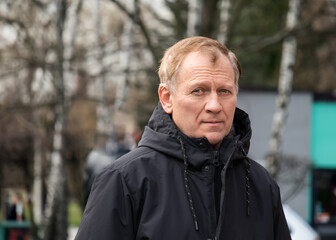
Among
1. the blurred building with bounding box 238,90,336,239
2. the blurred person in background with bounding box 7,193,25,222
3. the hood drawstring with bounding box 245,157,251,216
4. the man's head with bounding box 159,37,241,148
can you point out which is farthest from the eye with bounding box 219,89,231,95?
the blurred person in background with bounding box 7,193,25,222

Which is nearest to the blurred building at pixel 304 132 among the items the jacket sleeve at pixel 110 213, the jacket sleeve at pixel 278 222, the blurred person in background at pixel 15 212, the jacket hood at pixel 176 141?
the blurred person in background at pixel 15 212

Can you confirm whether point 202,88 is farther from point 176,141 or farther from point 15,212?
point 15,212

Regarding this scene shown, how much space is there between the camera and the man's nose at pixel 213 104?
2.57 meters

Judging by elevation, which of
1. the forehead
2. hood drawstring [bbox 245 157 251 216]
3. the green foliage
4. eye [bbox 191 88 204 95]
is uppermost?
the forehead

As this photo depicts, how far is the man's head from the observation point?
8.51ft

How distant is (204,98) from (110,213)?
50cm

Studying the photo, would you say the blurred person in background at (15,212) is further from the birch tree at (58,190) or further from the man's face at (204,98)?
the man's face at (204,98)

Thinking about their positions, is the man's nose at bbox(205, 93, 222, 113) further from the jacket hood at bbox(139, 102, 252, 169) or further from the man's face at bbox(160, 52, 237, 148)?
the jacket hood at bbox(139, 102, 252, 169)

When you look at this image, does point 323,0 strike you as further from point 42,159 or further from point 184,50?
point 42,159

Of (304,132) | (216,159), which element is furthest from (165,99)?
(304,132)

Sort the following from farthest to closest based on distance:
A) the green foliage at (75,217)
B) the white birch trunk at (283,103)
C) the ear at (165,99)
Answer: the green foliage at (75,217) → the white birch trunk at (283,103) → the ear at (165,99)

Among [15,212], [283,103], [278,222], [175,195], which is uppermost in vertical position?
[283,103]

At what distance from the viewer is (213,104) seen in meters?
2.57

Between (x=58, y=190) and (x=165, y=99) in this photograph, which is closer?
(x=165, y=99)
